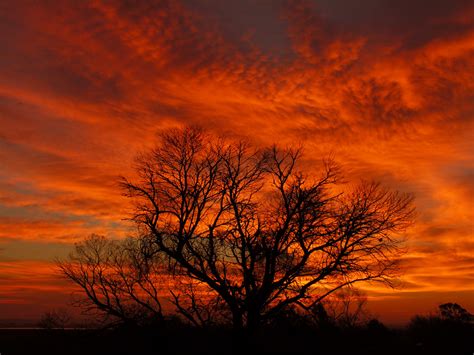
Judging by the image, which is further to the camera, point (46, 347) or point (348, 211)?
point (46, 347)

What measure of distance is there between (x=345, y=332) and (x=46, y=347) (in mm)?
17303

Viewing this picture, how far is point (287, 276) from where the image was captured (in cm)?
2102

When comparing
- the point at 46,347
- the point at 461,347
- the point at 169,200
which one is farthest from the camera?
the point at 461,347

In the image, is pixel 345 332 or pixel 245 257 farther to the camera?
pixel 345 332

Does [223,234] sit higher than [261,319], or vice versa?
[223,234]

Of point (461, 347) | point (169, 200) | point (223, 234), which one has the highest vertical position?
point (169, 200)

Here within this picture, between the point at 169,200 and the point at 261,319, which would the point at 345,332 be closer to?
the point at 261,319

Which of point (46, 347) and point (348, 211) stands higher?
point (348, 211)

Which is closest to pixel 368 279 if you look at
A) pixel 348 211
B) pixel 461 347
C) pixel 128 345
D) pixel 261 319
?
pixel 348 211

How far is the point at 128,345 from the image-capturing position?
23.4 metres

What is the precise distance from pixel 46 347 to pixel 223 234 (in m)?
13.2

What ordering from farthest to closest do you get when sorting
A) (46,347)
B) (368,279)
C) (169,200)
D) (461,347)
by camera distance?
(461,347)
(46,347)
(169,200)
(368,279)

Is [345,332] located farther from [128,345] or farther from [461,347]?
[461,347]

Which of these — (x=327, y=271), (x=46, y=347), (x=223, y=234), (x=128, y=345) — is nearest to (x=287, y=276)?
(x=327, y=271)
